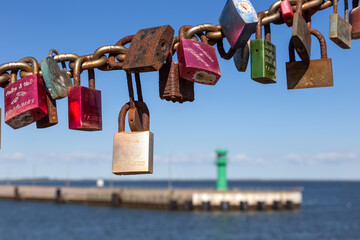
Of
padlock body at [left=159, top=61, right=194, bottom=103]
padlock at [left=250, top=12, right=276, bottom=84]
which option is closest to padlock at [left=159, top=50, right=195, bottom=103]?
padlock body at [left=159, top=61, right=194, bottom=103]

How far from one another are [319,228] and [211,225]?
19.9m

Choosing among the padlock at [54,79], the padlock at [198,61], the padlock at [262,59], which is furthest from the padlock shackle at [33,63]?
the padlock at [262,59]

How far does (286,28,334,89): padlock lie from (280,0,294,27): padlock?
191 millimetres

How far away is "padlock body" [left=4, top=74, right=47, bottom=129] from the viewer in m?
2.54

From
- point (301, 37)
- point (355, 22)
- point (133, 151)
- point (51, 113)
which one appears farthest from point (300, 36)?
point (51, 113)

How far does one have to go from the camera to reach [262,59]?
2.19 m

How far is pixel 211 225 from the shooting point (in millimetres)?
79375

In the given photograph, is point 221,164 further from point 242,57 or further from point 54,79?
point 242,57

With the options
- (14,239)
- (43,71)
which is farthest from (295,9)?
(14,239)

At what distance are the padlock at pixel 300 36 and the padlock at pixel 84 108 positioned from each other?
1.07 metres

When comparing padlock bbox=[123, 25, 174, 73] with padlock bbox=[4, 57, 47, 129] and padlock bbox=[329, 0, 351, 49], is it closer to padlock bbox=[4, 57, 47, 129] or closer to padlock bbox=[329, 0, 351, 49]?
padlock bbox=[4, 57, 47, 129]

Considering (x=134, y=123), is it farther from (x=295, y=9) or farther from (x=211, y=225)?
(x=211, y=225)

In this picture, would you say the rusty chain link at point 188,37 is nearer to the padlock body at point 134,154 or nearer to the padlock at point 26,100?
the padlock at point 26,100

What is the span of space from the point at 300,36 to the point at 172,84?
25.1 inches
